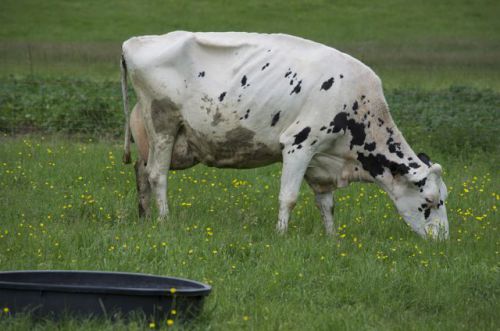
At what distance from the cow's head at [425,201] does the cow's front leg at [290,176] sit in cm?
109

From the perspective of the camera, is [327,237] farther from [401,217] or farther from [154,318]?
[154,318]

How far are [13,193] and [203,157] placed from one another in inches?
93.2

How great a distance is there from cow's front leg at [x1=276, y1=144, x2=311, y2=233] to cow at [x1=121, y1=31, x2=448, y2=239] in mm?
11

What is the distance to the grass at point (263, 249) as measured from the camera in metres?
A: 7.22

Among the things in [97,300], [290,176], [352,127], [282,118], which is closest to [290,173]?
[290,176]

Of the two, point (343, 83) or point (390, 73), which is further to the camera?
point (390, 73)

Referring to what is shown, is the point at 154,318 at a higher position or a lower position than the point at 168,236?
higher

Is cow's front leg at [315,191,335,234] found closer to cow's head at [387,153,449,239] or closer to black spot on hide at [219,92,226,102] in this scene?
cow's head at [387,153,449,239]

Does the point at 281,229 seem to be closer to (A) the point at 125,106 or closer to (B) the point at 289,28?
(A) the point at 125,106

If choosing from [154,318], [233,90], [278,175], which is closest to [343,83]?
[233,90]

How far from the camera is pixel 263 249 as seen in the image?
8812mm

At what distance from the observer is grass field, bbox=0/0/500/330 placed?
24.1ft

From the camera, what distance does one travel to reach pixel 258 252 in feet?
28.7

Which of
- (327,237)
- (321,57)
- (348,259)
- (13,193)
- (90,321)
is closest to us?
(90,321)
